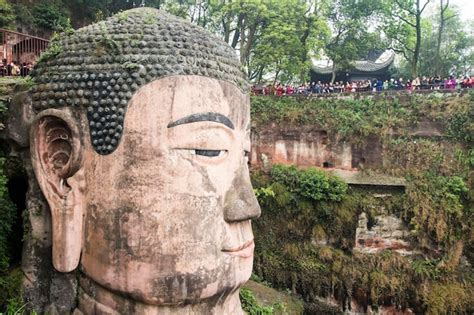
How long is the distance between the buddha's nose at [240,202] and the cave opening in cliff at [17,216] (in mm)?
2727

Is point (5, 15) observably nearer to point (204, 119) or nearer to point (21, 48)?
point (21, 48)

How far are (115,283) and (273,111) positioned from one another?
494 inches

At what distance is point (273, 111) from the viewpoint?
16.2 meters

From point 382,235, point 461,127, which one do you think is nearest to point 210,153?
point 382,235

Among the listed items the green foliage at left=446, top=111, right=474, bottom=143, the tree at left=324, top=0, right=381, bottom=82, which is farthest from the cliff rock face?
the tree at left=324, top=0, right=381, bottom=82

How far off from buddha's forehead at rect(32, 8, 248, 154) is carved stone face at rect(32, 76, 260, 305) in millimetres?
141

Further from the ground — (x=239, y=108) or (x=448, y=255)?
(x=239, y=108)

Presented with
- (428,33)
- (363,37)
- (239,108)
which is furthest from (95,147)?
(428,33)

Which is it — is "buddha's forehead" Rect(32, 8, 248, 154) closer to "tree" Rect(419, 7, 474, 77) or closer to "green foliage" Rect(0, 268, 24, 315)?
"green foliage" Rect(0, 268, 24, 315)

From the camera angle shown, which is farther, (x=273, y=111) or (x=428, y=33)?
(x=428, y=33)

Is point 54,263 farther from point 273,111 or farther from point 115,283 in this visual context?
point 273,111

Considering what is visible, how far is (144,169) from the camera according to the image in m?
4.34

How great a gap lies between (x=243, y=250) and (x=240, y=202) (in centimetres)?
58

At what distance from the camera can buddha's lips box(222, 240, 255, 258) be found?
461 centimetres
